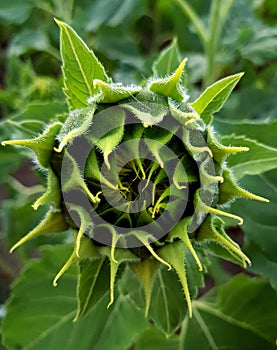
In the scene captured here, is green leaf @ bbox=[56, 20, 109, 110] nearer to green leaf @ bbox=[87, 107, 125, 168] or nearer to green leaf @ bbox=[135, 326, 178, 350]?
green leaf @ bbox=[87, 107, 125, 168]

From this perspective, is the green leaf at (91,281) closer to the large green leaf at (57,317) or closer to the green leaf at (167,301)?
the green leaf at (167,301)

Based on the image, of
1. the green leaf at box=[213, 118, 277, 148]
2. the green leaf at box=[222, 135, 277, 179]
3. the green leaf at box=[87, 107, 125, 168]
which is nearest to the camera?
the green leaf at box=[87, 107, 125, 168]

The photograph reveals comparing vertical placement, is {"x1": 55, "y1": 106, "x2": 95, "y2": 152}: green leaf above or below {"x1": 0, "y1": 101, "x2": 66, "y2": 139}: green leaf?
above

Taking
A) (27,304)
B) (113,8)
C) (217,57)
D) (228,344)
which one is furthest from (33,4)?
(228,344)

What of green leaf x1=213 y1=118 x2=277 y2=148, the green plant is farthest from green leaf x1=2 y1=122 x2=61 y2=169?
green leaf x1=213 y1=118 x2=277 y2=148

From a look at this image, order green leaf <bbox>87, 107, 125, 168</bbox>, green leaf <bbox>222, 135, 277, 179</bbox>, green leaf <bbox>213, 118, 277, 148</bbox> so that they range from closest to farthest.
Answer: green leaf <bbox>87, 107, 125, 168</bbox>
green leaf <bbox>222, 135, 277, 179</bbox>
green leaf <bbox>213, 118, 277, 148</bbox>
